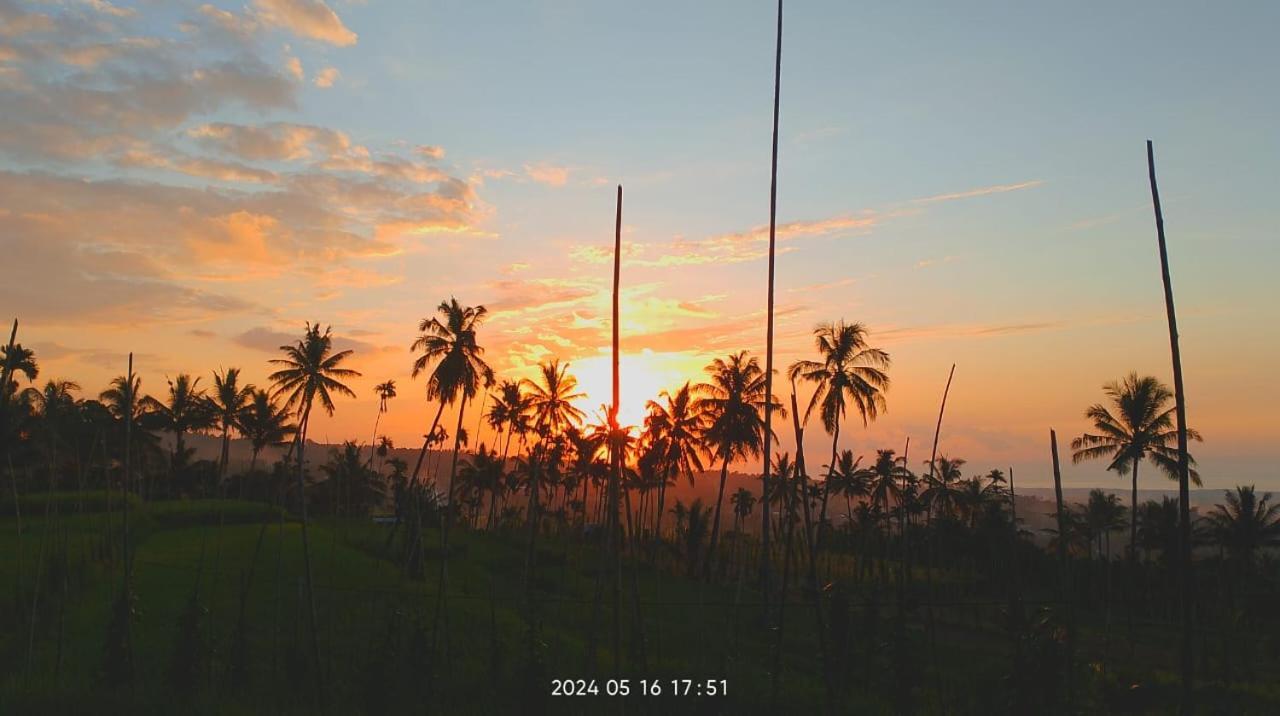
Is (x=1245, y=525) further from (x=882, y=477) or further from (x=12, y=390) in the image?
(x=12, y=390)

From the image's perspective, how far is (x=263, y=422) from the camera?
62.9 meters

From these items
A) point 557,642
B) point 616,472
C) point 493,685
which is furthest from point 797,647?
point 616,472

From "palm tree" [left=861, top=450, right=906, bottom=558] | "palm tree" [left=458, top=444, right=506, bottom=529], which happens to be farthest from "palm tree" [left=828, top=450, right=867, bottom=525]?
"palm tree" [left=458, top=444, right=506, bottom=529]

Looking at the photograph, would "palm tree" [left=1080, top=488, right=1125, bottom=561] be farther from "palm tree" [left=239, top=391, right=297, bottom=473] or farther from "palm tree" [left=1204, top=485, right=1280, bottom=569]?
"palm tree" [left=239, top=391, right=297, bottom=473]

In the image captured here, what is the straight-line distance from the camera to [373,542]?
5019 cm

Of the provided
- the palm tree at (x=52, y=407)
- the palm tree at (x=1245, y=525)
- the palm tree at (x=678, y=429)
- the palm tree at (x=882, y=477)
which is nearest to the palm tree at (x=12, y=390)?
the palm tree at (x=52, y=407)

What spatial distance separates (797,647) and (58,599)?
24966mm

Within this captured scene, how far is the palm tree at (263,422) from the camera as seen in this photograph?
61.6m

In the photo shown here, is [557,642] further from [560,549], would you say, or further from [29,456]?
[560,549]

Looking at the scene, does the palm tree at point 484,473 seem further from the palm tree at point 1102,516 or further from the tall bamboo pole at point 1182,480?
the tall bamboo pole at point 1182,480

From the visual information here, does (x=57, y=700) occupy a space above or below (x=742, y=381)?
below

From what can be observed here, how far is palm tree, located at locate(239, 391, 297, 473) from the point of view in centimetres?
6159

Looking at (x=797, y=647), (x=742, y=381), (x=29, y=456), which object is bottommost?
(x=797, y=647)

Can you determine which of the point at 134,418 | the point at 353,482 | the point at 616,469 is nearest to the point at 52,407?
the point at 134,418
